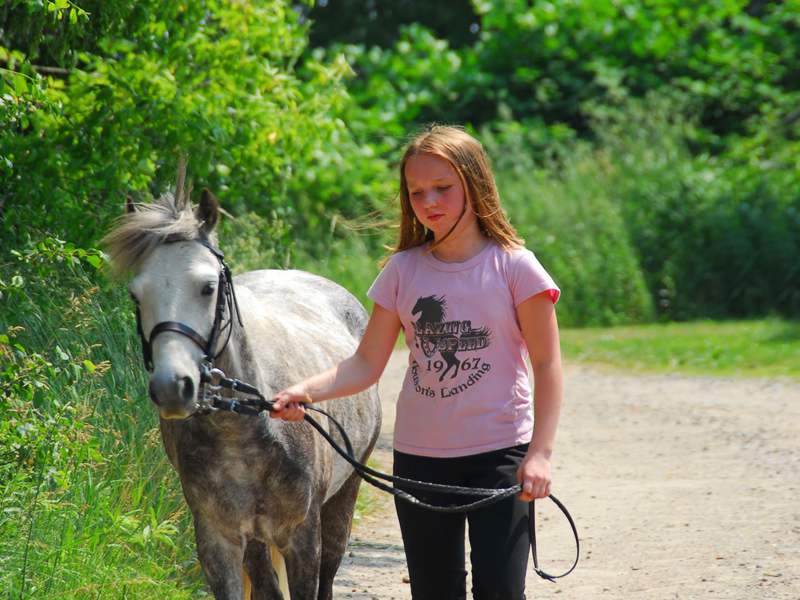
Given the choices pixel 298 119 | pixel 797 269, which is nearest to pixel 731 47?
pixel 797 269

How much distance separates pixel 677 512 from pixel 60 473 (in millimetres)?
3922

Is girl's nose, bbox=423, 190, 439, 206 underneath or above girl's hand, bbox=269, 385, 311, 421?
above

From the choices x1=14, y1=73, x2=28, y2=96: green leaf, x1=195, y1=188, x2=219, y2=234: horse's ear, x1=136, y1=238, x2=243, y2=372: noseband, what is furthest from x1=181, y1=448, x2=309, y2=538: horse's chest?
x1=14, y1=73, x2=28, y2=96: green leaf

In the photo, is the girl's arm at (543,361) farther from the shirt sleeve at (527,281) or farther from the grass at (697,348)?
the grass at (697,348)

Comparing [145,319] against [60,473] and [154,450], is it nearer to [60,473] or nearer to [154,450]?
[60,473]

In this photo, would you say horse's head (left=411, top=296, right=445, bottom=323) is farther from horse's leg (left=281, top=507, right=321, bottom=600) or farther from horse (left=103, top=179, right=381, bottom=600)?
horse's leg (left=281, top=507, right=321, bottom=600)

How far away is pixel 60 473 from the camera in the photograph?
4.43m

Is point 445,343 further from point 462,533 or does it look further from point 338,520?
point 338,520

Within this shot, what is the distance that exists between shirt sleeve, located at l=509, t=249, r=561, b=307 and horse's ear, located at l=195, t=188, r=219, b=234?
3.22 feet

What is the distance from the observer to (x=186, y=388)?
11.6ft

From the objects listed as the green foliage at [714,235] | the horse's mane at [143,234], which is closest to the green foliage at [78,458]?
the horse's mane at [143,234]

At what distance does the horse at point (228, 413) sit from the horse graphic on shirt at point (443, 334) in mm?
627

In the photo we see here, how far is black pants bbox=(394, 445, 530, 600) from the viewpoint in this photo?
11.6 feet

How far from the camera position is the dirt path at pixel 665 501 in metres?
5.90
